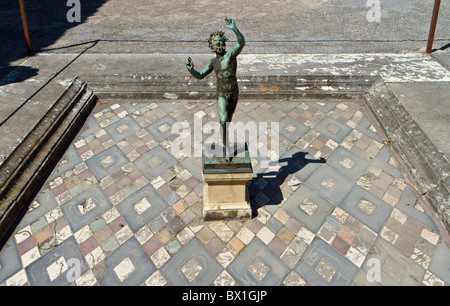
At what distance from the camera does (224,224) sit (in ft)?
13.4

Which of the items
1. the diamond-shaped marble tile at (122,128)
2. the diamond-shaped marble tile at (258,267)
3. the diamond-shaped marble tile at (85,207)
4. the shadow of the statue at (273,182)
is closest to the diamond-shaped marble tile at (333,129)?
the shadow of the statue at (273,182)

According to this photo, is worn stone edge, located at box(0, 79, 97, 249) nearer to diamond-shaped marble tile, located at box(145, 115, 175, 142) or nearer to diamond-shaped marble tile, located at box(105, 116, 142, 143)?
diamond-shaped marble tile, located at box(105, 116, 142, 143)

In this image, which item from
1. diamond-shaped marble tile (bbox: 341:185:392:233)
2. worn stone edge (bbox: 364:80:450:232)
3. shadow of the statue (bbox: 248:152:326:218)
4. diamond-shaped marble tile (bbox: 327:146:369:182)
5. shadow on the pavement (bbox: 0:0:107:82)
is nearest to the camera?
diamond-shaped marble tile (bbox: 341:185:392:233)

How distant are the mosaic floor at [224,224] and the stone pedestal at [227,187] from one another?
17 cm

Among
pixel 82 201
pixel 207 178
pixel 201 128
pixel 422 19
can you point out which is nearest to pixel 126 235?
pixel 82 201

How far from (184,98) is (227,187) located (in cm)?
327

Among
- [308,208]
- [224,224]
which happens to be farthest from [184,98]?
[308,208]

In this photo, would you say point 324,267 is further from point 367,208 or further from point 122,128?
point 122,128

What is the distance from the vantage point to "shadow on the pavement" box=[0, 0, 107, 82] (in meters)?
7.64

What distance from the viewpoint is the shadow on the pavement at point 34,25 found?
7641 mm

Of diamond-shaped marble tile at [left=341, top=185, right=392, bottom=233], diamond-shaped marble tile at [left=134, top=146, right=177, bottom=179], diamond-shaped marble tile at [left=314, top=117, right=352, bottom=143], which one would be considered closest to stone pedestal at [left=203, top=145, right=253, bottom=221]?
diamond-shaped marble tile at [left=134, top=146, right=177, bottom=179]

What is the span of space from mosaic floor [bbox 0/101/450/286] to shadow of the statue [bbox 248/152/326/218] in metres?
0.02

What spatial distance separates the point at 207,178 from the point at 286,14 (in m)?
8.91
